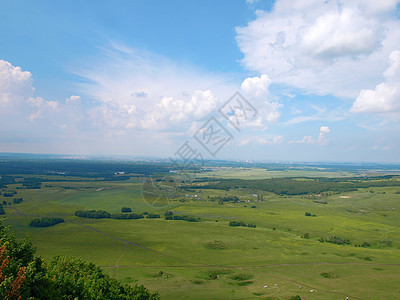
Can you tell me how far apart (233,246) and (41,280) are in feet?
232

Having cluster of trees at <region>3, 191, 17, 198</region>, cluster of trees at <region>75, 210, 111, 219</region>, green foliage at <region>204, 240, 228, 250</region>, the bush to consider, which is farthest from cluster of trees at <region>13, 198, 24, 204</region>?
green foliage at <region>204, 240, 228, 250</region>

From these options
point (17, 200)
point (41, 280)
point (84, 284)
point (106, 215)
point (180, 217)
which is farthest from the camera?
point (17, 200)

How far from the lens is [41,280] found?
73.5ft

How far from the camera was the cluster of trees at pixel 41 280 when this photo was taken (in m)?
19.1

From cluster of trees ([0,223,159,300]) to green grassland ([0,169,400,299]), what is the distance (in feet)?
54.8

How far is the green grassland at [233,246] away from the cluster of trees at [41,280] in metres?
16.7

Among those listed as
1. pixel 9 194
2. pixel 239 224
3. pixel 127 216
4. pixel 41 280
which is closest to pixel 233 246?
pixel 239 224

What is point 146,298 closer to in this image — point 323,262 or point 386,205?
point 323,262

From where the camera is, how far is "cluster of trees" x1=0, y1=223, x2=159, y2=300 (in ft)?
62.7

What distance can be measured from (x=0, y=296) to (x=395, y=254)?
9978 cm

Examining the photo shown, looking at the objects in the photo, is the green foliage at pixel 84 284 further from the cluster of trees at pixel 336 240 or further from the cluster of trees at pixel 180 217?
the cluster of trees at pixel 180 217

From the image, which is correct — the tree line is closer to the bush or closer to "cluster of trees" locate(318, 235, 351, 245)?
the bush

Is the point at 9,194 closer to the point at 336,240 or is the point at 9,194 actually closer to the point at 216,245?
the point at 216,245

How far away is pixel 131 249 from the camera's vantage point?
8081 centimetres
